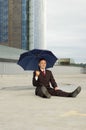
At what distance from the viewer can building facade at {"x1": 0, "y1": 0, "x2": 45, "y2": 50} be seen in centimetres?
8956

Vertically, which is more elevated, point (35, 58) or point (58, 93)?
point (35, 58)

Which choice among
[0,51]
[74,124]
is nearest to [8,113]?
[74,124]

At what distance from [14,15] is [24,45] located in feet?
23.4

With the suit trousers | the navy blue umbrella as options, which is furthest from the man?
the navy blue umbrella

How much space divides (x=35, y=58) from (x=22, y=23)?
7644 cm

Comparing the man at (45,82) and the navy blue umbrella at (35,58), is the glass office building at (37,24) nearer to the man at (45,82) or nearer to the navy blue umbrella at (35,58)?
the navy blue umbrella at (35,58)

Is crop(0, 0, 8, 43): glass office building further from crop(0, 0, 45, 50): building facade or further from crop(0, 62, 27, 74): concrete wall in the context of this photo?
crop(0, 62, 27, 74): concrete wall

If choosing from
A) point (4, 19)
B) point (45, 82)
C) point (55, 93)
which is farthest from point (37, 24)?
point (55, 93)

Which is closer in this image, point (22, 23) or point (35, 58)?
point (35, 58)

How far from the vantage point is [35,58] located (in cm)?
1524

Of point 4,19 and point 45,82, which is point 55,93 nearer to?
point 45,82

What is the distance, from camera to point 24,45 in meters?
91.2

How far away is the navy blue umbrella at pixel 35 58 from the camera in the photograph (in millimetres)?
15227

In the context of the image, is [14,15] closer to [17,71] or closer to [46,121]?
[17,71]
